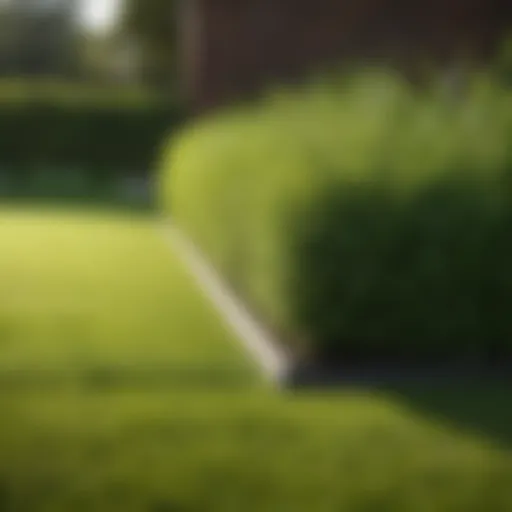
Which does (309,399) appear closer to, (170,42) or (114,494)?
(114,494)

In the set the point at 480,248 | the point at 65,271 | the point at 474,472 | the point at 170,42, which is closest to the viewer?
the point at 474,472

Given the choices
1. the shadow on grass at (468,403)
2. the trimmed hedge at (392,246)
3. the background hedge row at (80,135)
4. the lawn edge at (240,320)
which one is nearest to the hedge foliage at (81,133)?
the background hedge row at (80,135)

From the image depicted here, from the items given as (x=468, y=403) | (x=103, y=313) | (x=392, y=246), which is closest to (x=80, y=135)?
(x=103, y=313)

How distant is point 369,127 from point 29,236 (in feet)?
22.4

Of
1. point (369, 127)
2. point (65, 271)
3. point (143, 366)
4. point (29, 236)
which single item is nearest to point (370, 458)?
point (143, 366)

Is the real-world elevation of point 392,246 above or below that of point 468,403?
above

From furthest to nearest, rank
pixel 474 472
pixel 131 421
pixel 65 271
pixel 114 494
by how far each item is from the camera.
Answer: pixel 65 271 → pixel 131 421 → pixel 474 472 → pixel 114 494

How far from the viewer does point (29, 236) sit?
44.7 feet

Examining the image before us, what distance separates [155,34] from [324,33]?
12768 millimetres

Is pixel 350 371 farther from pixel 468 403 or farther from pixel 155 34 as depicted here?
pixel 155 34

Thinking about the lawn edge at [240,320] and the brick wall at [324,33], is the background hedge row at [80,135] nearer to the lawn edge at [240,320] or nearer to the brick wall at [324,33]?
the brick wall at [324,33]

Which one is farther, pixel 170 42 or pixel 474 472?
pixel 170 42

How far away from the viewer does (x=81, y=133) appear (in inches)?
876

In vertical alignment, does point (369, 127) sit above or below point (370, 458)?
above
